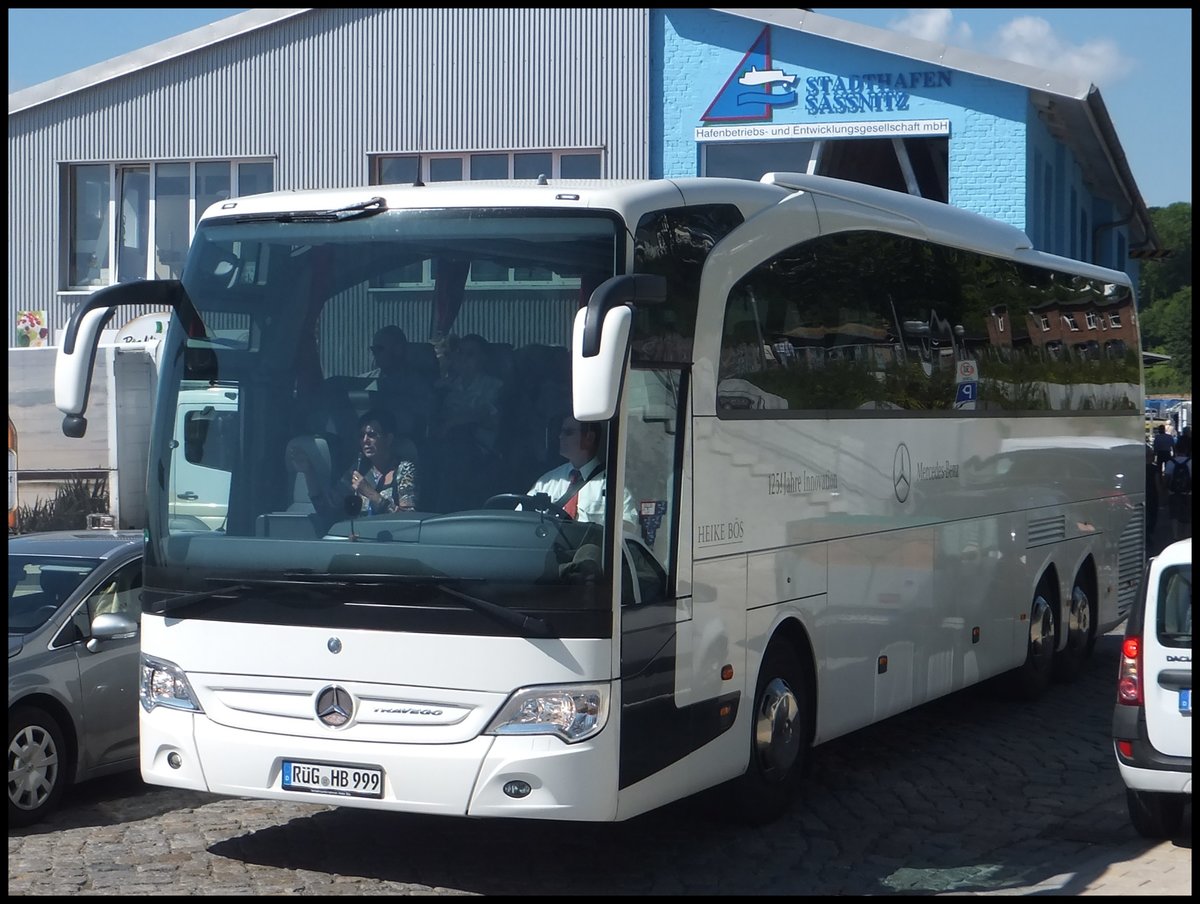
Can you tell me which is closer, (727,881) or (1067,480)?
(727,881)

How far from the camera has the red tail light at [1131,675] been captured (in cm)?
801

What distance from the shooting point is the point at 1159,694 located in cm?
789

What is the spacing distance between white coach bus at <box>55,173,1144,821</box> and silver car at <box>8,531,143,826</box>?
1361 millimetres

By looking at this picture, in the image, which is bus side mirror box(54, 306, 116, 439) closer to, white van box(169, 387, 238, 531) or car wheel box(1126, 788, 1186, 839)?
white van box(169, 387, 238, 531)

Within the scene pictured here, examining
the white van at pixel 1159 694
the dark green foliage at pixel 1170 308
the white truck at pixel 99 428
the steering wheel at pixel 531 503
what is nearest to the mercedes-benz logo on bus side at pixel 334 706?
the steering wheel at pixel 531 503

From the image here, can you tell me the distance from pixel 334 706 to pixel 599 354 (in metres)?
2.03

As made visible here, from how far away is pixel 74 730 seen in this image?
8742 mm

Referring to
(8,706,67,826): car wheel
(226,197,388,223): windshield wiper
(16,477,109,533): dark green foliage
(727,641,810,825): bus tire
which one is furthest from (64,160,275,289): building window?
(727,641,810,825): bus tire

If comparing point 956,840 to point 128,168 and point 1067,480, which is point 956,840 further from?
point 128,168

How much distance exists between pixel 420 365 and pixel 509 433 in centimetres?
53

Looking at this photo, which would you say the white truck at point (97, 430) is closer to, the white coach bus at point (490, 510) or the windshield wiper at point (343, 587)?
the white coach bus at point (490, 510)

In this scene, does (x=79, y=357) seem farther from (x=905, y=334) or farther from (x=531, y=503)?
(x=905, y=334)

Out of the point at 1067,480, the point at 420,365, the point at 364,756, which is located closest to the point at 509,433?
the point at 420,365

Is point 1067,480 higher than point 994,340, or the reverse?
point 994,340
